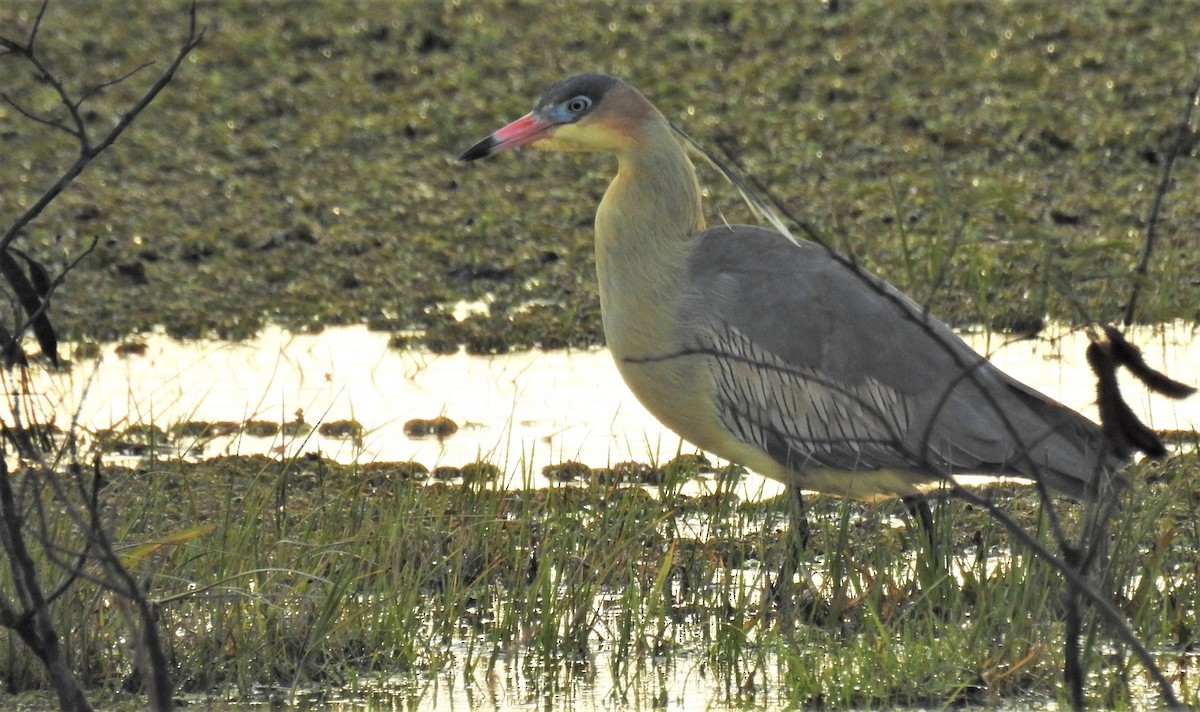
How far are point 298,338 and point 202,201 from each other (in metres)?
2.31

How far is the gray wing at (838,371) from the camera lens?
16.1ft

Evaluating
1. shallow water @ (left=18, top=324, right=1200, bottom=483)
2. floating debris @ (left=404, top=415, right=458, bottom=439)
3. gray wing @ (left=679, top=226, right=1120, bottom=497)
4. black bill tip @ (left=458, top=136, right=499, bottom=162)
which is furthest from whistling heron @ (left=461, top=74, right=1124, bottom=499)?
floating debris @ (left=404, top=415, right=458, bottom=439)

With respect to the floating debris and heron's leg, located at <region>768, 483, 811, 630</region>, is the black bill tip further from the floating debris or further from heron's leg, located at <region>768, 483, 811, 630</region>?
heron's leg, located at <region>768, 483, 811, 630</region>

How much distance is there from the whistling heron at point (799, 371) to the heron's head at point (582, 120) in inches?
11.0

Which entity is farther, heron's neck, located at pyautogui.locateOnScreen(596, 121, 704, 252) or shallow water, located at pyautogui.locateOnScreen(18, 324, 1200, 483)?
shallow water, located at pyautogui.locateOnScreen(18, 324, 1200, 483)

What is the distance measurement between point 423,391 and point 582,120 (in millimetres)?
1655

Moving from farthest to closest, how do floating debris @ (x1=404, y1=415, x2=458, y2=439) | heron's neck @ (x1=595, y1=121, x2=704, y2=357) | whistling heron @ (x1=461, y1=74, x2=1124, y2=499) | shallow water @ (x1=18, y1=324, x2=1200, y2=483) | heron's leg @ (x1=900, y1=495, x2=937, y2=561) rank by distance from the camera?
floating debris @ (x1=404, y1=415, x2=458, y2=439), shallow water @ (x1=18, y1=324, x2=1200, y2=483), heron's neck @ (x1=595, y1=121, x2=704, y2=357), whistling heron @ (x1=461, y1=74, x2=1124, y2=499), heron's leg @ (x1=900, y1=495, x2=937, y2=561)

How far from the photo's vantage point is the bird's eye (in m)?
5.47

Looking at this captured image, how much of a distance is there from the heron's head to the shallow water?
0.87 meters

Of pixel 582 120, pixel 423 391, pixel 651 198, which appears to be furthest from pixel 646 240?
pixel 423 391

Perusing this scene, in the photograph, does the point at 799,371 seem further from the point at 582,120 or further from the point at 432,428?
the point at 432,428

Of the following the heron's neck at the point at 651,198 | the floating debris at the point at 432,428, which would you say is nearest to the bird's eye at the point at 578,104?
the heron's neck at the point at 651,198

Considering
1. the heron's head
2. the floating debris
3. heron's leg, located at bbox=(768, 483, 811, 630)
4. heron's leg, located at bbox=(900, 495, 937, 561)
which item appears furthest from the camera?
the floating debris

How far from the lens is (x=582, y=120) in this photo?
5.46 meters
